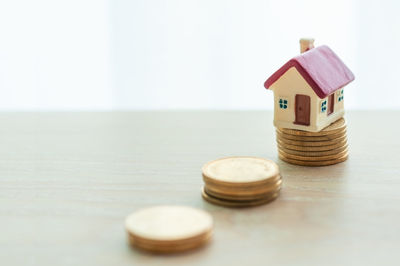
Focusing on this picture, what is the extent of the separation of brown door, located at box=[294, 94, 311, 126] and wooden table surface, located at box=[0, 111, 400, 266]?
0.09m

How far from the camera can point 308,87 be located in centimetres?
130

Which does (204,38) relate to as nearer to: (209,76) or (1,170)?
(209,76)

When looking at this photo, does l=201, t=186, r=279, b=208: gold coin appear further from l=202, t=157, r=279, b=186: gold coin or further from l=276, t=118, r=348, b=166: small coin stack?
l=276, t=118, r=348, b=166: small coin stack

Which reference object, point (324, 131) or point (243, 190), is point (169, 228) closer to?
point (243, 190)

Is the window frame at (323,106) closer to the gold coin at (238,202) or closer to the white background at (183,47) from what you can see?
the gold coin at (238,202)

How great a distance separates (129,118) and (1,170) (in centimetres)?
49

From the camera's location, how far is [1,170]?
138 centimetres

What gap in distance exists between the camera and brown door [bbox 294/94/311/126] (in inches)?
51.6

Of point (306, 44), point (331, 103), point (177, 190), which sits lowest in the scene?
point (177, 190)

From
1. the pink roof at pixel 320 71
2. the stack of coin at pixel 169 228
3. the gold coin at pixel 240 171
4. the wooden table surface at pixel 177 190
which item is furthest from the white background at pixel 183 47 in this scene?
the stack of coin at pixel 169 228

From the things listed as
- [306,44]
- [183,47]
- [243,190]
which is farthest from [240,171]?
[183,47]

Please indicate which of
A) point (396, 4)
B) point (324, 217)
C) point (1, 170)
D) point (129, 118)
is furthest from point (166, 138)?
point (396, 4)

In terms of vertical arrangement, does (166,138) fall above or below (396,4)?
below

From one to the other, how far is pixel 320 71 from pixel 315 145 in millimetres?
143
